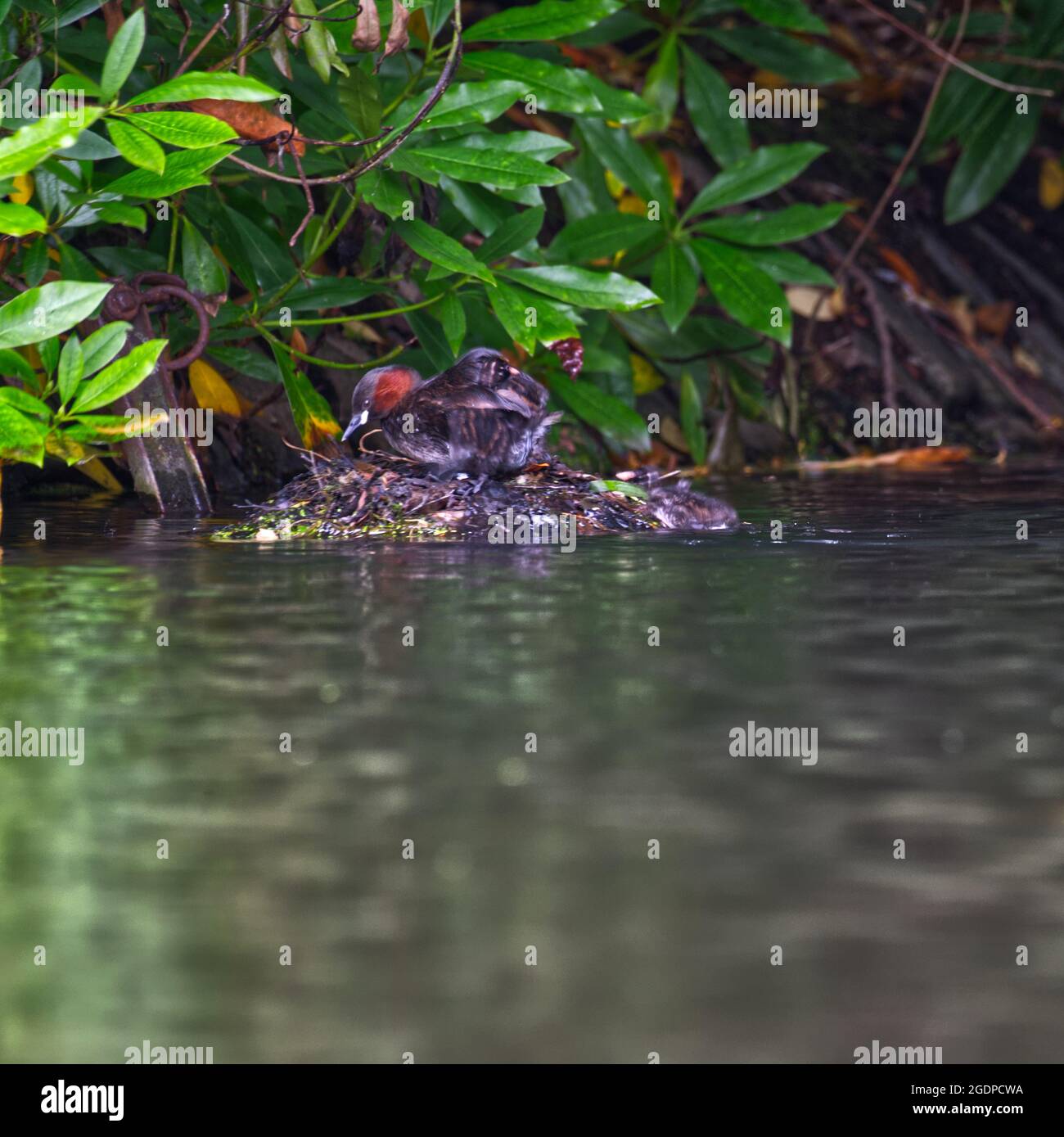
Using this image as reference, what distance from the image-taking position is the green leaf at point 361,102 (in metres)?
5.84

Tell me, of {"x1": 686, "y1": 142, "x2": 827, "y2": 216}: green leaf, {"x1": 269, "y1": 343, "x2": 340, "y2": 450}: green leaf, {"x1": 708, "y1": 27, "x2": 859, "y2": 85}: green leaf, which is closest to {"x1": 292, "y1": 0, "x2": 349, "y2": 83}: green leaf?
{"x1": 269, "y1": 343, "x2": 340, "y2": 450}: green leaf

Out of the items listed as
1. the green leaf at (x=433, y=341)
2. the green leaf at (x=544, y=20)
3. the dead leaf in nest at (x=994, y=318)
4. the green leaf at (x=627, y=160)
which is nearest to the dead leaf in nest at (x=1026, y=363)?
the dead leaf in nest at (x=994, y=318)

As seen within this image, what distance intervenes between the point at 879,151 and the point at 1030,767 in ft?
28.6

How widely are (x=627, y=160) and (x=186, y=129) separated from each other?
303 cm

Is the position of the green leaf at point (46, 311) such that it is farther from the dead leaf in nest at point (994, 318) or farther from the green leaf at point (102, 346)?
the dead leaf in nest at point (994, 318)

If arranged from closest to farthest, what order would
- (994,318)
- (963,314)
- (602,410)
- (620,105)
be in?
(620,105) → (602,410) → (963,314) → (994,318)

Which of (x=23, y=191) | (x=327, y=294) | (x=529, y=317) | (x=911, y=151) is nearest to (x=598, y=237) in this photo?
(x=327, y=294)

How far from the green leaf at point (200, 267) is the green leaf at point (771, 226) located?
5.88 feet

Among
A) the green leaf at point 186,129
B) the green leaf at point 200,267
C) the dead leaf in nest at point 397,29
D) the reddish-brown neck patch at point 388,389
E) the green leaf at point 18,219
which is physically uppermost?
Answer: the dead leaf in nest at point 397,29

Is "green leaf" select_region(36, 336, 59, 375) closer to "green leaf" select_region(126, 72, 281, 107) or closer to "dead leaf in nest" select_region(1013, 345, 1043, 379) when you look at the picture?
"green leaf" select_region(126, 72, 281, 107)

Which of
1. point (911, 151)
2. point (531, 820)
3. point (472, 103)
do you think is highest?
point (911, 151)

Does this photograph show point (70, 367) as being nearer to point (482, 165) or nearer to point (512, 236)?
point (482, 165)

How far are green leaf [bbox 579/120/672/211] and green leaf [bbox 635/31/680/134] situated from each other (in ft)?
2.20

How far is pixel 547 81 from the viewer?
235 inches
